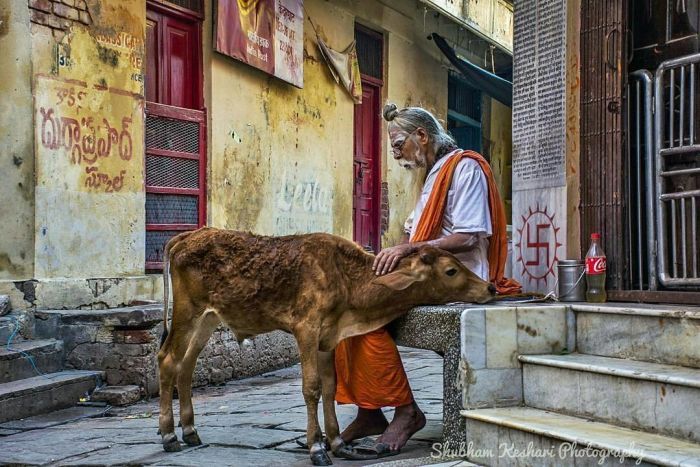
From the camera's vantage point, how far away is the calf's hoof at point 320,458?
4457 mm

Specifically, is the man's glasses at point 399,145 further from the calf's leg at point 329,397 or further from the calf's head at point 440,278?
the calf's leg at point 329,397

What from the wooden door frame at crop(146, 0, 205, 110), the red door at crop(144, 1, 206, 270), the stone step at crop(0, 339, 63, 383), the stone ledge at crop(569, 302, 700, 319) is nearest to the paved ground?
the stone step at crop(0, 339, 63, 383)

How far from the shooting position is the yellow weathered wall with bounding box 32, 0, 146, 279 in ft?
24.4

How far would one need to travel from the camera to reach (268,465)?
4.54 meters

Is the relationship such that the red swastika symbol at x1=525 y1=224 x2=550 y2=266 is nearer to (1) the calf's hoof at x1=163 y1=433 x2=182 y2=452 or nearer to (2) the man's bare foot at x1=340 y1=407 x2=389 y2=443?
(2) the man's bare foot at x1=340 y1=407 x2=389 y2=443

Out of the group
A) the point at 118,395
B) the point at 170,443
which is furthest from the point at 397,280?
the point at 118,395

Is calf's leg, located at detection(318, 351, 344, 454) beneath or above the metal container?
beneath

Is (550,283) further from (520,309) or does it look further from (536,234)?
(520,309)

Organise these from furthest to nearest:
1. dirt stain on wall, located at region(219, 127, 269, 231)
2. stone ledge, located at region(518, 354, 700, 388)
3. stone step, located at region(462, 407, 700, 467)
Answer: dirt stain on wall, located at region(219, 127, 269, 231)
stone ledge, located at region(518, 354, 700, 388)
stone step, located at region(462, 407, 700, 467)

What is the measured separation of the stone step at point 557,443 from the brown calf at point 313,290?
2.46ft

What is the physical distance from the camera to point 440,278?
474cm

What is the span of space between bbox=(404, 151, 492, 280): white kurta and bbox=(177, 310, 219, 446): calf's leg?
Result: 1.42 m

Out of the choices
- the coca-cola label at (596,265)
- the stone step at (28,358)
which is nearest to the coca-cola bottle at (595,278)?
the coca-cola label at (596,265)

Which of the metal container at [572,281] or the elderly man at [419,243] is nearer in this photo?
the elderly man at [419,243]
